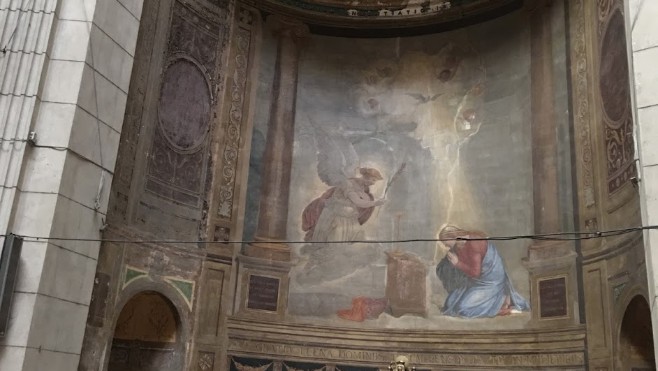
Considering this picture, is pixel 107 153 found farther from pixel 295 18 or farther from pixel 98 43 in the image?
pixel 295 18

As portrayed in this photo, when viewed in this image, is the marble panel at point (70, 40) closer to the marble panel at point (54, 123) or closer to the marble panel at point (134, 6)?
the marble panel at point (54, 123)

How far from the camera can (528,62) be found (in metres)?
11.4

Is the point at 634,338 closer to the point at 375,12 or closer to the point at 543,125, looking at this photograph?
the point at 543,125

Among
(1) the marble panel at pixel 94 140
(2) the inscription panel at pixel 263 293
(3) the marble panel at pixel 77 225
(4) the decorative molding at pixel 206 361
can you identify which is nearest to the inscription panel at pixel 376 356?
(4) the decorative molding at pixel 206 361

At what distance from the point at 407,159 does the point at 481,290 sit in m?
2.72

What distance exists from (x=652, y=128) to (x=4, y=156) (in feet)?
22.3

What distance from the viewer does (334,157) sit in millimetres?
12305

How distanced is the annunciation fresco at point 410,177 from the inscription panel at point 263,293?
30cm

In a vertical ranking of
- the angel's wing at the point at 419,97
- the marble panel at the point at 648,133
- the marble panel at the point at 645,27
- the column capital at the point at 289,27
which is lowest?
the marble panel at the point at 648,133

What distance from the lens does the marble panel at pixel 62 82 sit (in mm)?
7891

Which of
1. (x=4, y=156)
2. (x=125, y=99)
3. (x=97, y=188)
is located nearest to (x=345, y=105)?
(x=125, y=99)

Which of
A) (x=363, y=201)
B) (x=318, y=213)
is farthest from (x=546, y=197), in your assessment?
(x=318, y=213)

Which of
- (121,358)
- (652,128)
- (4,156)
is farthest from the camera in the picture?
(121,358)

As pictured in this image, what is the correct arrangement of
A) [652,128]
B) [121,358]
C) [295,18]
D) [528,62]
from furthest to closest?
[295,18], [528,62], [121,358], [652,128]
